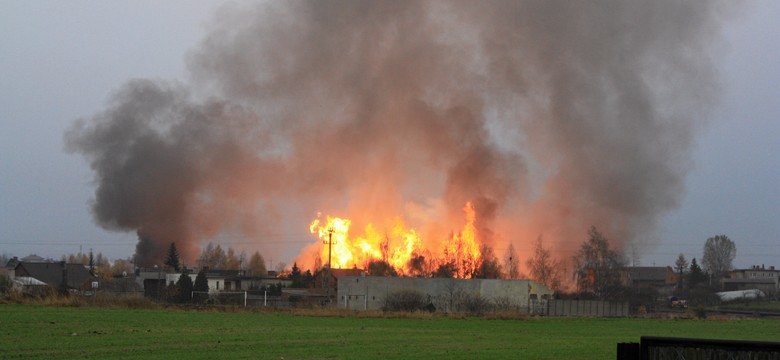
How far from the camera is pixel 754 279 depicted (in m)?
167

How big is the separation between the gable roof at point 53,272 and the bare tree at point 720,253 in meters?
128

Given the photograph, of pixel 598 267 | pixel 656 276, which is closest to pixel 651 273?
pixel 656 276

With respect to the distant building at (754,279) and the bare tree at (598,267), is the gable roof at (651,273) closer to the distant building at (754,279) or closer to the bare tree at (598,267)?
the distant building at (754,279)

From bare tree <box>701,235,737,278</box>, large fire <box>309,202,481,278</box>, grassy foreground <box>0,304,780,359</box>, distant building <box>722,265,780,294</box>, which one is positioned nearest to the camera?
grassy foreground <box>0,304,780,359</box>

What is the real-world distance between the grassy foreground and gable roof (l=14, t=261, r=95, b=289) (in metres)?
55.5

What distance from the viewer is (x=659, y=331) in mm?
53594

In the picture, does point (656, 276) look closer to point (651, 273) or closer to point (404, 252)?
point (651, 273)

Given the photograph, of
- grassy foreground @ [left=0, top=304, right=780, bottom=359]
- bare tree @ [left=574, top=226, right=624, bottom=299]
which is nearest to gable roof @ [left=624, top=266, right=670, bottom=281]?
bare tree @ [left=574, top=226, right=624, bottom=299]

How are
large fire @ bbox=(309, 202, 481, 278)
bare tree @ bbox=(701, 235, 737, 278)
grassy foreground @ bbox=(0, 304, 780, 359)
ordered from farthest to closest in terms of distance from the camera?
bare tree @ bbox=(701, 235, 737, 278)
large fire @ bbox=(309, 202, 481, 278)
grassy foreground @ bbox=(0, 304, 780, 359)

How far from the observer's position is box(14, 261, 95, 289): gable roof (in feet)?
353

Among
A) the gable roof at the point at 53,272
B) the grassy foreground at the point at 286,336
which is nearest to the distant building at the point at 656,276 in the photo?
the gable roof at the point at 53,272

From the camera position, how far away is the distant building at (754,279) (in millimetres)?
156375

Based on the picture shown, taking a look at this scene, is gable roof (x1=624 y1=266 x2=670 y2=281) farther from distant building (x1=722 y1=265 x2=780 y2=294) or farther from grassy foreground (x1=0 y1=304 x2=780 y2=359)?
grassy foreground (x1=0 y1=304 x2=780 y2=359)

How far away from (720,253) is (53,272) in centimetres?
13501
